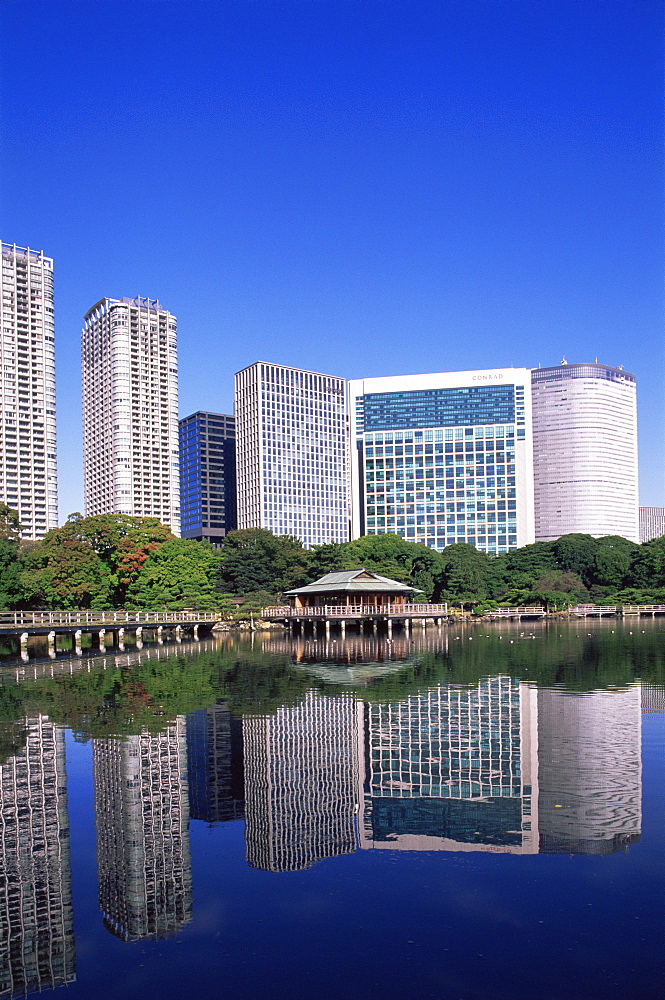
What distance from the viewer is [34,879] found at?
491 inches

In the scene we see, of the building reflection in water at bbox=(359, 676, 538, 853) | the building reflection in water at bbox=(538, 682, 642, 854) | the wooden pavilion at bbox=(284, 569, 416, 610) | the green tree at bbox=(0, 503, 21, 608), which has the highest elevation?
the green tree at bbox=(0, 503, 21, 608)

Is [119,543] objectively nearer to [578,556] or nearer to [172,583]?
[172,583]

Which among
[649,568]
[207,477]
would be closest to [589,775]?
[649,568]

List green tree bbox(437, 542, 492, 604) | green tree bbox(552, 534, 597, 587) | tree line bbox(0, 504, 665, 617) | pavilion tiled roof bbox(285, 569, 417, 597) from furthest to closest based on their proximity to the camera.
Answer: green tree bbox(552, 534, 597, 587), green tree bbox(437, 542, 492, 604), pavilion tiled roof bbox(285, 569, 417, 597), tree line bbox(0, 504, 665, 617)

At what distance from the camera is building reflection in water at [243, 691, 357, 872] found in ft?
44.8

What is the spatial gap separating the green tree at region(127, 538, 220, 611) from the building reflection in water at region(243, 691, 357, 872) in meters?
50.7

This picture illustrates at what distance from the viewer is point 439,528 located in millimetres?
164875

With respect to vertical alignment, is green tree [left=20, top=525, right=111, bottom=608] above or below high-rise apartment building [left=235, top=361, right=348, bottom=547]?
below

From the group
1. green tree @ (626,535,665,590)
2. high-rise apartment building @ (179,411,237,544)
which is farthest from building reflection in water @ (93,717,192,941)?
high-rise apartment building @ (179,411,237,544)

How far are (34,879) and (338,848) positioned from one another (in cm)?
485

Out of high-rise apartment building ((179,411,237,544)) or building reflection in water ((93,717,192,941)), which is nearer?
building reflection in water ((93,717,192,941))

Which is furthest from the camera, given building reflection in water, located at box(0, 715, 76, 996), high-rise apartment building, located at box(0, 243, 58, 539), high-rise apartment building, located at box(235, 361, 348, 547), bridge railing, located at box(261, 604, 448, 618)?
high-rise apartment building, located at box(235, 361, 348, 547)

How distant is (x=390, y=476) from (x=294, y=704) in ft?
465

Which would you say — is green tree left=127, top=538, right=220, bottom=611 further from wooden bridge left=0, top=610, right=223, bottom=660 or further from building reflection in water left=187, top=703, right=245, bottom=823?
building reflection in water left=187, top=703, right=245, bottom=823
